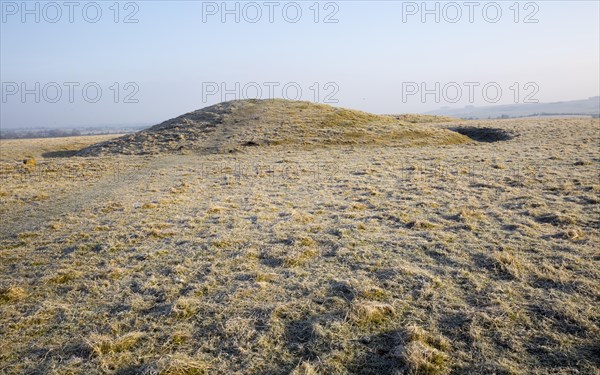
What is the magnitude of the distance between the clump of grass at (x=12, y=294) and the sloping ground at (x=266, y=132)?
1046 inches

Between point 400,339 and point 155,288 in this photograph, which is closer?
point 400,339

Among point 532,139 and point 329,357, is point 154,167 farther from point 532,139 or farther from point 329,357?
point 532,139

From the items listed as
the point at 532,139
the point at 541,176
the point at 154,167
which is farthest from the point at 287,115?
the point at 541,176

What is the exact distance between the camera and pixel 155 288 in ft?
24.8

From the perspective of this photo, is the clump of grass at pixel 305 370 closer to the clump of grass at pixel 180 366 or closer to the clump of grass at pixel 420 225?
the clump of grass at pixel 180 366

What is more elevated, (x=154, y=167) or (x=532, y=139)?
(x=532, y=139)

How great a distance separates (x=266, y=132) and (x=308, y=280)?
3244 cm

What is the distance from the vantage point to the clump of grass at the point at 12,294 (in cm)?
736

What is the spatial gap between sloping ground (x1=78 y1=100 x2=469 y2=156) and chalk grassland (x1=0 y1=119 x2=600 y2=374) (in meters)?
19.4

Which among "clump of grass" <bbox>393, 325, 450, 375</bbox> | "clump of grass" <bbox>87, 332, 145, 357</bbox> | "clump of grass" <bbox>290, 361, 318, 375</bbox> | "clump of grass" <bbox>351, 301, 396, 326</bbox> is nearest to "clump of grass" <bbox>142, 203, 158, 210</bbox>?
"clump of grass" <bbox>87, 332, 145, 357</bbox>

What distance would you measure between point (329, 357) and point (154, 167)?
25.0 meters

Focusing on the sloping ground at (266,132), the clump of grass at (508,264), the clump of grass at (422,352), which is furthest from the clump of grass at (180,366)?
the sloping ground at (266,132)

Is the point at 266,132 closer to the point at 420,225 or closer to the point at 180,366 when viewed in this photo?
the point at 420,225


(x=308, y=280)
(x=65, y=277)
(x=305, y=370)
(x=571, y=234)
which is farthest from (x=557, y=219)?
(x=65, y=277)
